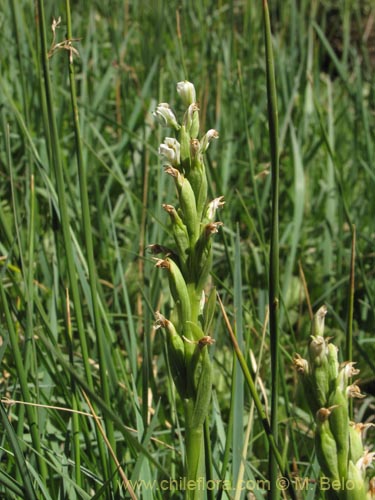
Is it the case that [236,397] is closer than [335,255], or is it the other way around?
[236,397]

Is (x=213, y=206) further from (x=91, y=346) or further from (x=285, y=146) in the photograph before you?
(x=285, y=146)

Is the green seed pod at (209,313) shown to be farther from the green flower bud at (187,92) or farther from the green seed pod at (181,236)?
the green flower bud at (187,92)

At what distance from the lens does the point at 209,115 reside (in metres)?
2.82

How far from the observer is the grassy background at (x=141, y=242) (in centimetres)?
119

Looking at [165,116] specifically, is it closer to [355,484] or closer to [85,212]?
[85,212]

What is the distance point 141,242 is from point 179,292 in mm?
1165

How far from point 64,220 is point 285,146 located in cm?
216

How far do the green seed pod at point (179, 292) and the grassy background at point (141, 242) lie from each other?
0.24 meters

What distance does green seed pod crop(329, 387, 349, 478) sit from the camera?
2.37 feet

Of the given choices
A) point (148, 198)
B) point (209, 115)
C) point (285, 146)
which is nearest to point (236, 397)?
point (148, 198)

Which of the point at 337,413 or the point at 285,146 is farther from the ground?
the point at 337,413

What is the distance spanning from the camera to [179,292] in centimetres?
84

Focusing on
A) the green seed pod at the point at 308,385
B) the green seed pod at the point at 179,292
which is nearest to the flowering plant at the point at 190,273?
the green seed pod at the point at 179,292

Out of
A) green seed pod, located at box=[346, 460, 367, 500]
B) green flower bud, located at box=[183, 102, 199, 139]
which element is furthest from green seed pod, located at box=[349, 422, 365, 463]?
green flower bud, located at box=[183, 102, 199, 139]
